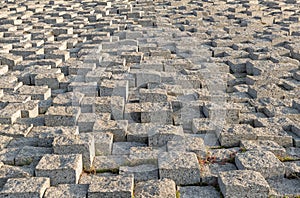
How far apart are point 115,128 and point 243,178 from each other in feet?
5.17

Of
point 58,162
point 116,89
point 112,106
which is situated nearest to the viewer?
point 58,162

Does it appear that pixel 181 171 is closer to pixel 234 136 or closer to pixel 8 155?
pixel 234 136

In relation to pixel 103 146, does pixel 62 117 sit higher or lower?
higher

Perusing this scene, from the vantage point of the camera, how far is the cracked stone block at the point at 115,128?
14.4 ft

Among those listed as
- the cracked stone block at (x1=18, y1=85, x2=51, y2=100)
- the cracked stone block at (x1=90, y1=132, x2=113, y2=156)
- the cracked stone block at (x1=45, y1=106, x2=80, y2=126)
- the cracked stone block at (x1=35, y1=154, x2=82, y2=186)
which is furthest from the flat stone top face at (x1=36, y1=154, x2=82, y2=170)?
the cracked stone block at (x1=18, y1=85, x2=51, y2=100)

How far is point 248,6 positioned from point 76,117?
8478mm

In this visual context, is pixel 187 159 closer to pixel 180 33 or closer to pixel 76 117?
pixel 76 117

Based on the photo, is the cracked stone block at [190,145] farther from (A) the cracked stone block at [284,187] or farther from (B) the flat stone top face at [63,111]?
(B) the flat stone top face at [63,111]

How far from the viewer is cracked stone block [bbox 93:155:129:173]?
3863 millimetres

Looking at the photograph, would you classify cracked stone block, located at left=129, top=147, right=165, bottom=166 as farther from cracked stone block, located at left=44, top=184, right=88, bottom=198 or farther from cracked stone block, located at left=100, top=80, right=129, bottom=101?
cracked stone block, located at left=100, top=80, right=129, bottom=101

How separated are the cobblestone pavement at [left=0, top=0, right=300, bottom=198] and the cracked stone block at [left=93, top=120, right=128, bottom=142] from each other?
12mm

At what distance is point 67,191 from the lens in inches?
136

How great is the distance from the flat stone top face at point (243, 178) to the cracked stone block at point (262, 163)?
0.15 m

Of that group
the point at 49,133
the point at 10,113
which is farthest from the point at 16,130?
the point at 49,133
